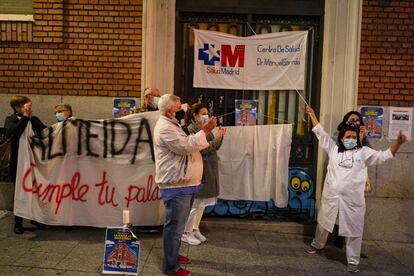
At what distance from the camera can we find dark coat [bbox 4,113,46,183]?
570cm

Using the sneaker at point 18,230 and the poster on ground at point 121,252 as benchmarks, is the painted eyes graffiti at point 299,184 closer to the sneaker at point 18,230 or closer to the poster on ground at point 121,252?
the poster on ground at point 121,252

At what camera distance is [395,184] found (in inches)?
254

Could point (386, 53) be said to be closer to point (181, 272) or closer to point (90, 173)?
point (181, 272)

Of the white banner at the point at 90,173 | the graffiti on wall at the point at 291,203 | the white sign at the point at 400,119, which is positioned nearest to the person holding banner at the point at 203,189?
the white banner at the point at 90,173

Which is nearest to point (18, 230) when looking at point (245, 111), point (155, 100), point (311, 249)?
point (155, 100)

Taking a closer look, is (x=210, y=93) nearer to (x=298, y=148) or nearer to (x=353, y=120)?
(x=298, y=148)

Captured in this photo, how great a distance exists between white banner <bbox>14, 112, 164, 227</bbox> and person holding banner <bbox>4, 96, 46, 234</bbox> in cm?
23

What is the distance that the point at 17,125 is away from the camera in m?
5.69

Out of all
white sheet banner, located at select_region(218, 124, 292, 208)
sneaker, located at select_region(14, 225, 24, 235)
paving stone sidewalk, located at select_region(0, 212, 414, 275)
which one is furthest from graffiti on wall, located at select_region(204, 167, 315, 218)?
sneaker, located at select_region(14, 225, 24, 235)

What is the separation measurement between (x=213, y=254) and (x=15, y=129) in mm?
3092

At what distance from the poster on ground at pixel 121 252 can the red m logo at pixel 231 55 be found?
343cm

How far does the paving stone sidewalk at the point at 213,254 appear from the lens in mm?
4883

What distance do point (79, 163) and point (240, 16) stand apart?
3.33 metres

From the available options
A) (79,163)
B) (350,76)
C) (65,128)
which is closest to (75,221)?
(79,163)
